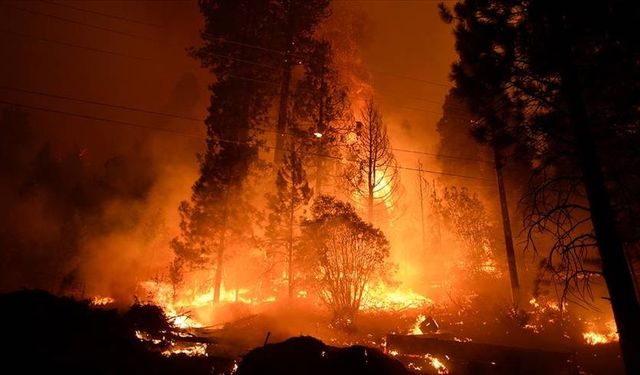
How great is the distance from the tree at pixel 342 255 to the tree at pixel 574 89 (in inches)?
394

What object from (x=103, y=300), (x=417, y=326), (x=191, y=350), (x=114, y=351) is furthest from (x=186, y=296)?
(x=114, y=351)

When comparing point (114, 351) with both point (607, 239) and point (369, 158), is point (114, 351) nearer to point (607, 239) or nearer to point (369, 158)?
point (607, 239)

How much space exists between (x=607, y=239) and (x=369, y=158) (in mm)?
17760

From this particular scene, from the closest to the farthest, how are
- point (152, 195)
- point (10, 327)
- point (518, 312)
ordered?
point (10, 327)
point (518, 312)
point (152, 195)

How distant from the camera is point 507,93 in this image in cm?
998

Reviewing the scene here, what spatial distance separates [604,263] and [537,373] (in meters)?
5.60

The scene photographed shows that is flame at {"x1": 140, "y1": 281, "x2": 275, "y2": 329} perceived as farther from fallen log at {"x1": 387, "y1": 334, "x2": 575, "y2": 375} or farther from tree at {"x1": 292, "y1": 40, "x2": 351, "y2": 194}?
fallen log at {"x1": 387, "y1": 334, "x2": 575, "y2": 375}

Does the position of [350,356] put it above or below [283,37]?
below

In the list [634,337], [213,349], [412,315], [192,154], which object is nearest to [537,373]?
[634,337]

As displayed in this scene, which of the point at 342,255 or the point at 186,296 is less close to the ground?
the point at 342,255

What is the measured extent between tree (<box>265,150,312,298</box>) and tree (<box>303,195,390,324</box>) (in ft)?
11.3

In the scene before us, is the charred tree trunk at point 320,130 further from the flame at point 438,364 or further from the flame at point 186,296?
the flame at point 438,364

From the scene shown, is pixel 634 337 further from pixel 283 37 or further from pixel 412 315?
pixel 283 37

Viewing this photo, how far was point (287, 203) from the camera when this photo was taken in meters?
23.7
